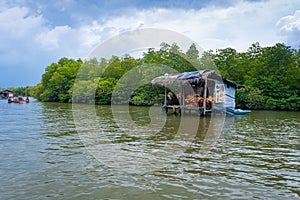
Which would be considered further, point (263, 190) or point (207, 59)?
point (207, 59)

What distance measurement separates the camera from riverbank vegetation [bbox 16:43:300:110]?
29.0m

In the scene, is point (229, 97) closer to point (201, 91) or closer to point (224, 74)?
point (201, 91)

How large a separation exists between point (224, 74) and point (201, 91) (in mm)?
13764

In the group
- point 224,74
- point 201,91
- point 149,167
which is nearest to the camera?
point 149,167

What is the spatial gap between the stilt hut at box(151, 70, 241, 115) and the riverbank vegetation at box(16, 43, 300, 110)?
406 inches

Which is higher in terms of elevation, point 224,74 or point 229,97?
point 224,74

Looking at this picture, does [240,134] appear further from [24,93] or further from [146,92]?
[24,93]

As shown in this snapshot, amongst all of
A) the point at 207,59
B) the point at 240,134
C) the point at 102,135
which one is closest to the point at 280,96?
the point at 207,59

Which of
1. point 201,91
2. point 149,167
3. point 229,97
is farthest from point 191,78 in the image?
point 149,167

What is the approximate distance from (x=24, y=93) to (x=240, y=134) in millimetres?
121544

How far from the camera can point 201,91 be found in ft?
67.6

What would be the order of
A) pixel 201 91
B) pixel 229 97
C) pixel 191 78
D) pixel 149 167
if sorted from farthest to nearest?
1. pixel 201 91
2. pixel 229 97
3. pixel 191 78
4. pixel 149 167

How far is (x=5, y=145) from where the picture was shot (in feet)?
28.3

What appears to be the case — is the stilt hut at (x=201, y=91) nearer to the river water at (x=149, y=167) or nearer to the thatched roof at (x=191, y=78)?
the thatched roof at (x=191, y=78)
